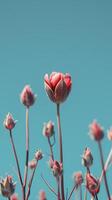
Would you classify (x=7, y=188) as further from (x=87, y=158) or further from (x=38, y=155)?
(x=38, y=155)

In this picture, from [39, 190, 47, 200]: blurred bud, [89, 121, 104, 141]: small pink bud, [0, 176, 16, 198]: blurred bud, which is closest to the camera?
[89, 121, 104, 141]: small pink bud

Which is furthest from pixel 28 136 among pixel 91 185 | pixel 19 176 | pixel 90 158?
pixel 91 185

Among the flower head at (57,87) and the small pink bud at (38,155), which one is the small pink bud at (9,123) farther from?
the flower head at (57,87)

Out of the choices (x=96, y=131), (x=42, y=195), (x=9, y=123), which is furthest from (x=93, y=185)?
(x=42, y=195)

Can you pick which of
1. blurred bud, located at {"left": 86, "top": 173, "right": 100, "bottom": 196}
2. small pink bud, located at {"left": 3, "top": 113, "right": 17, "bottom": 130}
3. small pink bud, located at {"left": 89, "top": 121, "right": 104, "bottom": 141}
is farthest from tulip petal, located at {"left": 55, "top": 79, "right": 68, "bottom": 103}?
small pink bud, located at {"left": 89, "top": 121, "right": 104, "bottom": 141}

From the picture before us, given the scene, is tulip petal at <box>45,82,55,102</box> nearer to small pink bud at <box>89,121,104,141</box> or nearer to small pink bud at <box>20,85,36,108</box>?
small pink bud at <box>20,85,36,108</box>

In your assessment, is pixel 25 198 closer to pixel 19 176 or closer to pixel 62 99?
pixel 19 176
